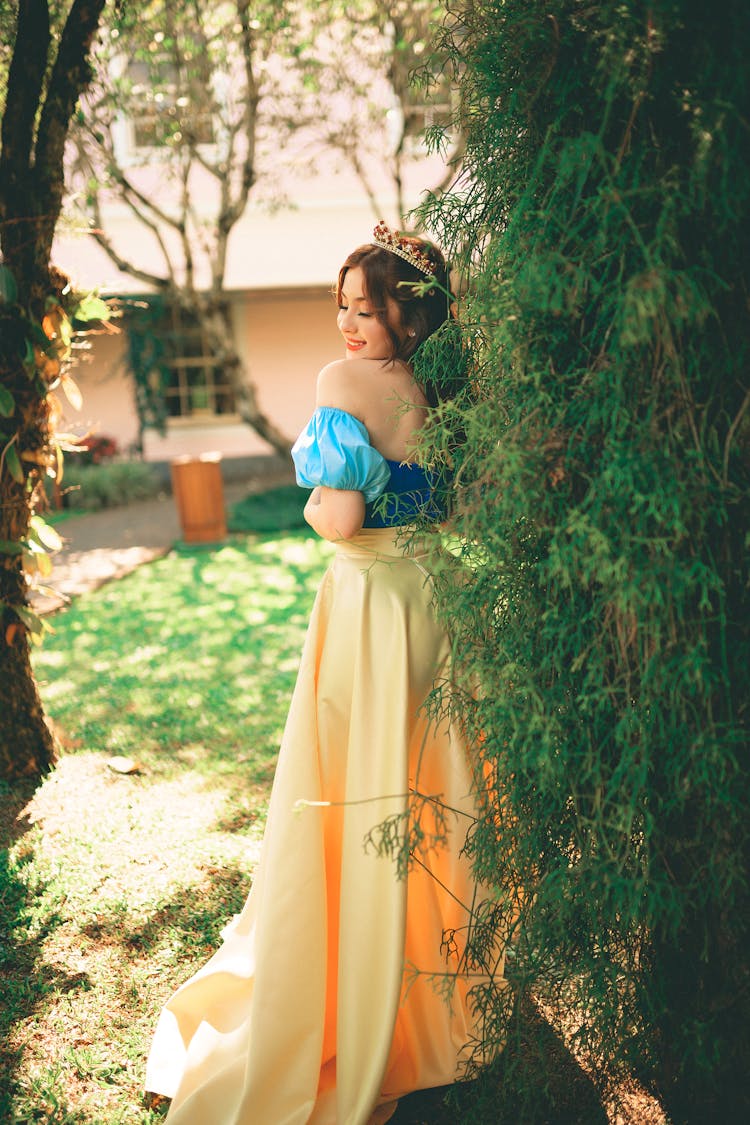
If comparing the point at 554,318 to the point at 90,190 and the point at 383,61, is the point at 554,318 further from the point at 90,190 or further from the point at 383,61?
the point at 383,61

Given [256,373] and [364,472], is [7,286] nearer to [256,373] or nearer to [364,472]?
[364,472]

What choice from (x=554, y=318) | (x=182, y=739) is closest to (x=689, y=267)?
(x=554, y=318)

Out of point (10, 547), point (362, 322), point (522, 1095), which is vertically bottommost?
point (522, 1095)

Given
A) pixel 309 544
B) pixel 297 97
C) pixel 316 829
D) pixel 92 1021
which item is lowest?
pixel 309 544

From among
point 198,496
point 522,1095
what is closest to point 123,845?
point 522,1095

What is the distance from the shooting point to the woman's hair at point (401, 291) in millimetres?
2189

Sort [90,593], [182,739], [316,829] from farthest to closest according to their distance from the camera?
[90,593], [182,739], [316,829]

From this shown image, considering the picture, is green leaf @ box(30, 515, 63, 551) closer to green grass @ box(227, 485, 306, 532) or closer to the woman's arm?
the woman's arm

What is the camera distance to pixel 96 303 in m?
3.70

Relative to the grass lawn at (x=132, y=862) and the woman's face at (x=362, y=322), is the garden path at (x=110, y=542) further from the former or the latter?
the woman's face at (x=362, y=322)

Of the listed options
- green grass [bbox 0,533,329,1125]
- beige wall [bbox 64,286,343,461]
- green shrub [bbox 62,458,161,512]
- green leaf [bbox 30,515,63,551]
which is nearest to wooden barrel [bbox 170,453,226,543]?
green shrub [bbox 62,458,161,512]

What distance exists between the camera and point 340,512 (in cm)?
216

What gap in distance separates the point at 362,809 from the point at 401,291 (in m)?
1.28

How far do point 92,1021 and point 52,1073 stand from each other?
22 cm
